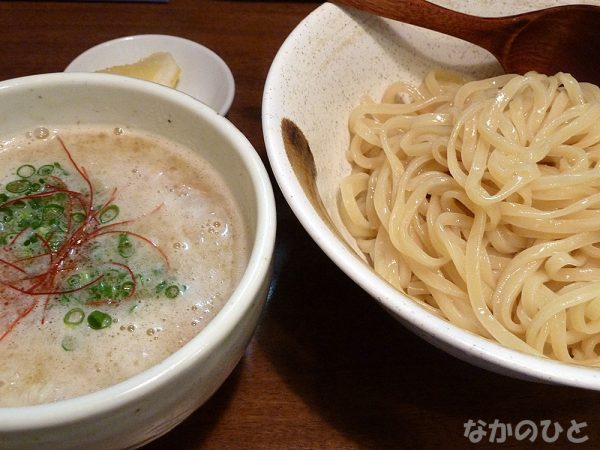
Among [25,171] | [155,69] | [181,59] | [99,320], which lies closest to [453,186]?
[99,320]

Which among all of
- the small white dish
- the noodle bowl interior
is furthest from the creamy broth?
the small white dish

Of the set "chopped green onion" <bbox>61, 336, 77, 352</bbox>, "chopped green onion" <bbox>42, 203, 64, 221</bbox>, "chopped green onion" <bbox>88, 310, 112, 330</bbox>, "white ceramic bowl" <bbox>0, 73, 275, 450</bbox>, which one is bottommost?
"chopped green onion" <bbox>61, 336, 77, 352</bbox>

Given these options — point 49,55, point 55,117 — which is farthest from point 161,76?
point 55,117

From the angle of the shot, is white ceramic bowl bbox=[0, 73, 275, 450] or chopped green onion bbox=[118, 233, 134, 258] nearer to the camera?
white ceramic bowl bbox=[0, 73, 275, 450]

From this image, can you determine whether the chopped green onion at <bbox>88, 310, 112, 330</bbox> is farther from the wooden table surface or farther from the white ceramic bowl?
the wooden table surface

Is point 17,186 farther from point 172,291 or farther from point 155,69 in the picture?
point 155,69

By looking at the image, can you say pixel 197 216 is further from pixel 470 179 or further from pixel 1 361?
pixel 470 179
